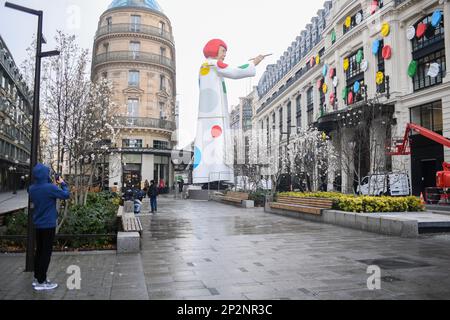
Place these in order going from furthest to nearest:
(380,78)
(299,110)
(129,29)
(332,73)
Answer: (299,110), (332,73), (129,29), (380,78)

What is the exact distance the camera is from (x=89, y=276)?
6.36m

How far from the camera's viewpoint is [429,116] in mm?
30141

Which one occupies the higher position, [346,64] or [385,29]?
[385,29]

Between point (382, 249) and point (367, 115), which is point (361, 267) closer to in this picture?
point (382, 249)

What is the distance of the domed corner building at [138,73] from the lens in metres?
42.6

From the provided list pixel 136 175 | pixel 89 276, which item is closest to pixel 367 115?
pixel 89 276

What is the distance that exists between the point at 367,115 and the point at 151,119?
24.3 m

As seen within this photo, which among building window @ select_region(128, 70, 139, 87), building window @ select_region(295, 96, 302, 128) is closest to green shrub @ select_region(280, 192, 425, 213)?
building window @ select_region(128, 70, 139, 87)

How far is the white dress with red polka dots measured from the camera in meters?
30.1

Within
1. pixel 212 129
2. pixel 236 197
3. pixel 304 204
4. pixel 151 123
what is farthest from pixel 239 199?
pixel 151 123

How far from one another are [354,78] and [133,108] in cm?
2271

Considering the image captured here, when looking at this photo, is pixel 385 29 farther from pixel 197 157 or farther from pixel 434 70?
pixel 197 157

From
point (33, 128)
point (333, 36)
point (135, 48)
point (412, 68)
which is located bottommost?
point (33, 128)

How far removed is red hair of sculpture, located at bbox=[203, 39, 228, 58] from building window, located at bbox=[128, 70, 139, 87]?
15157mm
